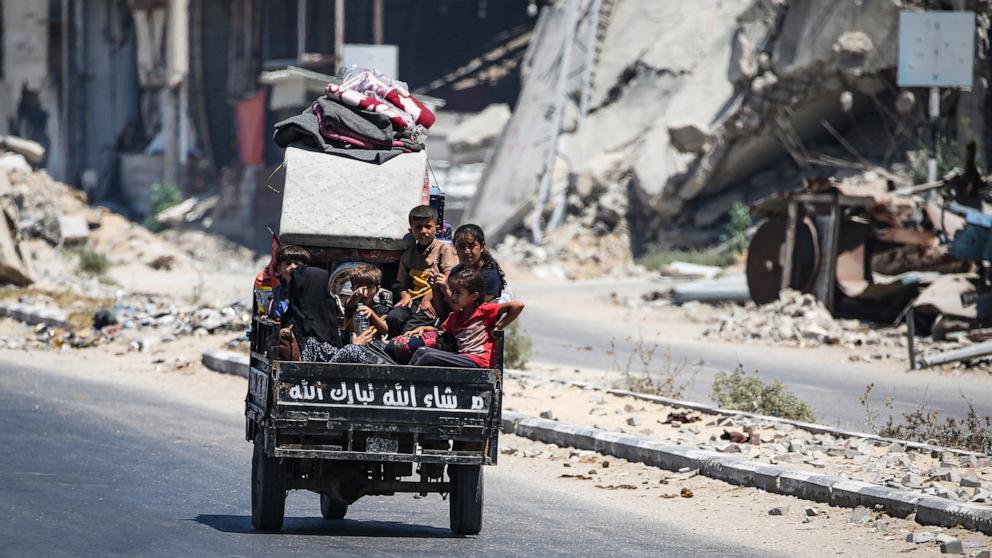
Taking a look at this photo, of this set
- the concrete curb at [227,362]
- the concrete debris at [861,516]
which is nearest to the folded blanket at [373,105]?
the concrete debris at [861,516]

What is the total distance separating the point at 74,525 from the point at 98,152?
50.9 metres

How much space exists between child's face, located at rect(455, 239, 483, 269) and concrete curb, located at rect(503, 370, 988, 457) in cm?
423

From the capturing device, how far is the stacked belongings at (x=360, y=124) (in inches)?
358

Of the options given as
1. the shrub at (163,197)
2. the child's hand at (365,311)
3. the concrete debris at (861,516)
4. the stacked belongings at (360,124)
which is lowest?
the concrete debris at (861,516)

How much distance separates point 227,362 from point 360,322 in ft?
30.0

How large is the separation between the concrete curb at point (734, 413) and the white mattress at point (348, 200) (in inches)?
166

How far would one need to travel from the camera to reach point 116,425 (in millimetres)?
12609

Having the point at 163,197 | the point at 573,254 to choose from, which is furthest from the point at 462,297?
the point at 163,197

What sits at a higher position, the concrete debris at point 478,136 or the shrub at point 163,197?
the concrete debris at point 478,136

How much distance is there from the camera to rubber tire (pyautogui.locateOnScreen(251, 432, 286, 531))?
7.86 metres

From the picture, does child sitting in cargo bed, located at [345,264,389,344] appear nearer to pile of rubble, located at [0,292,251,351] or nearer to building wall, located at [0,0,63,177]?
pile of rubble, located at [0,292,251,351]

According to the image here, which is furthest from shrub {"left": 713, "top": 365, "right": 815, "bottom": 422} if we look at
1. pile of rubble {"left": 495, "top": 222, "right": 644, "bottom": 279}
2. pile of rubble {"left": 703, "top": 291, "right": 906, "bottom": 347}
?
pile of rubble {"left": 495, "top": 222, "right": 644, "bottom": 279}

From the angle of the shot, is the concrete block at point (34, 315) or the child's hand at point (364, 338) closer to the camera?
the child's hand at point (364, 338)

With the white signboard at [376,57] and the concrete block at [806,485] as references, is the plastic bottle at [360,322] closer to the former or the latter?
the concrete block at [806,485]
